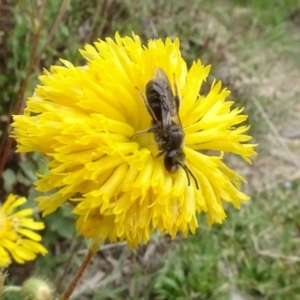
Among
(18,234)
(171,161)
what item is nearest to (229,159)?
(18,234)

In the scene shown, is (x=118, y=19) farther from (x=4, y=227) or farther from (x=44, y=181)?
(x=44, y=181)

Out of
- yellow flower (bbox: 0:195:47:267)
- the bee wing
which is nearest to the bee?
the bee wing

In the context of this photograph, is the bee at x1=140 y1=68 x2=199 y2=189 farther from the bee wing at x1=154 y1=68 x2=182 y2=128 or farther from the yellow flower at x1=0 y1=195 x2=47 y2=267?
the yellow flower at x1=0 y1=195 x2=47 y2=267

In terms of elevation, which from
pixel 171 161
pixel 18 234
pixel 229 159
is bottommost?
pixel 18 234

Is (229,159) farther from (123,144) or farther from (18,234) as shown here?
(123,144)

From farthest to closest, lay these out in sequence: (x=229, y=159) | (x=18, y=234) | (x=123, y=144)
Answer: (x=229, y=159)
(x=18, y=234)
(x=123, y=144)

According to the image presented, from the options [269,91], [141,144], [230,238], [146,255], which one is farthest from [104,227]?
[269,91]

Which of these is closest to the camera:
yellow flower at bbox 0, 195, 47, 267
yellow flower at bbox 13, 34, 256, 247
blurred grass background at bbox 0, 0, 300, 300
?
yellow flower at bbox 13, 34, 256, 247
